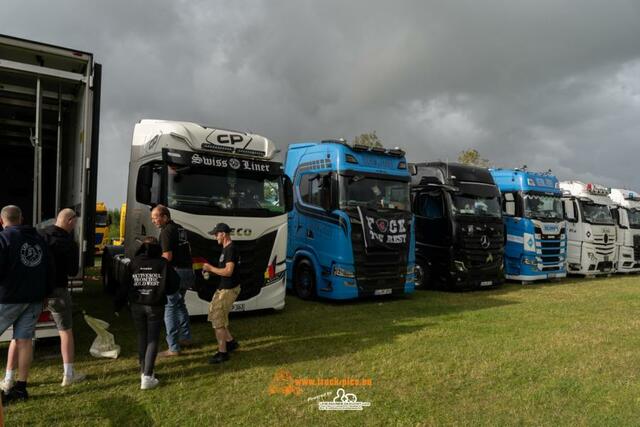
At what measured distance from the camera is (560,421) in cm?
411

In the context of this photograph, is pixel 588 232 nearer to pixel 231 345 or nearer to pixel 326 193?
pixel 326 193

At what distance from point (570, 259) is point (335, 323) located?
1164 cm

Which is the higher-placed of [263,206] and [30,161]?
[30,161]

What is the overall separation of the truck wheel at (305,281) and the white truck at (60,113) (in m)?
4.96

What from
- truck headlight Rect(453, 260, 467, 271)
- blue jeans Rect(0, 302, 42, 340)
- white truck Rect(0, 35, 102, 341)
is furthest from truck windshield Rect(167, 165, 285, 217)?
truck headlight Rect(453, 260, 467, 271)

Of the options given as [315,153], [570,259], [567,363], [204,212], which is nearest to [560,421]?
[567,363]

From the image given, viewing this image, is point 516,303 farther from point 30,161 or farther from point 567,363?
point 30,161

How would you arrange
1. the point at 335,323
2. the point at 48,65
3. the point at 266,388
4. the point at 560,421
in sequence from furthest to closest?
1. the point at 335,323
2. the point at 48,65
3. the point at 266,388
4. the point at 560,421

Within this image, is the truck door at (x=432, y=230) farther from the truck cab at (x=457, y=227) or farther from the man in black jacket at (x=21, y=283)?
the man in black jacket at (x=21, y=283)

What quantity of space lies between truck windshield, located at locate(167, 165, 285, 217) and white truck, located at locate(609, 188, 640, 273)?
15104 mm

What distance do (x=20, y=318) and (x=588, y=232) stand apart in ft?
54.1

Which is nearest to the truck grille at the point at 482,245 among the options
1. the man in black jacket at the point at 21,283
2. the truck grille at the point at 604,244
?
the truck grille at the point at 604,244

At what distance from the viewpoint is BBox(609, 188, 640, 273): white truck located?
17.7 m

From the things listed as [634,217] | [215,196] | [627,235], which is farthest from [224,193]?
[634,217]
